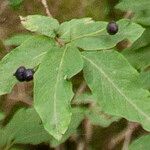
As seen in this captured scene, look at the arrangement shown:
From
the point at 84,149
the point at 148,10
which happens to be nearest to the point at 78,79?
the point at 84,149

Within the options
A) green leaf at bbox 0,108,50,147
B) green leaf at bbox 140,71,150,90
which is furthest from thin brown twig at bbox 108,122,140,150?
green leaf at bbox 140,71,150,90

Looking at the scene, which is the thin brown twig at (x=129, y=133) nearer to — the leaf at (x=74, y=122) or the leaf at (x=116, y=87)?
the leaf at (x=74, y=122)

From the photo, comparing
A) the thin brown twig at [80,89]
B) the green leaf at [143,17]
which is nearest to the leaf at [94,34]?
the green leaf at [143,17]

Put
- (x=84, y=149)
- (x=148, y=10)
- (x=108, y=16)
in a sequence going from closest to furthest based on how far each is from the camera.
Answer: (x=148, y=10)
(x=84, y=149)
(x=108, y=16)

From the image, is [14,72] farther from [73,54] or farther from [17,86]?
[17,86]

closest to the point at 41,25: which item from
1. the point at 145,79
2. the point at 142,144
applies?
the point at 145,79

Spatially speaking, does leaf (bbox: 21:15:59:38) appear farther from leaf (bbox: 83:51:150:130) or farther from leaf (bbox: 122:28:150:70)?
leaf (bbox: 122:28:150:70)
